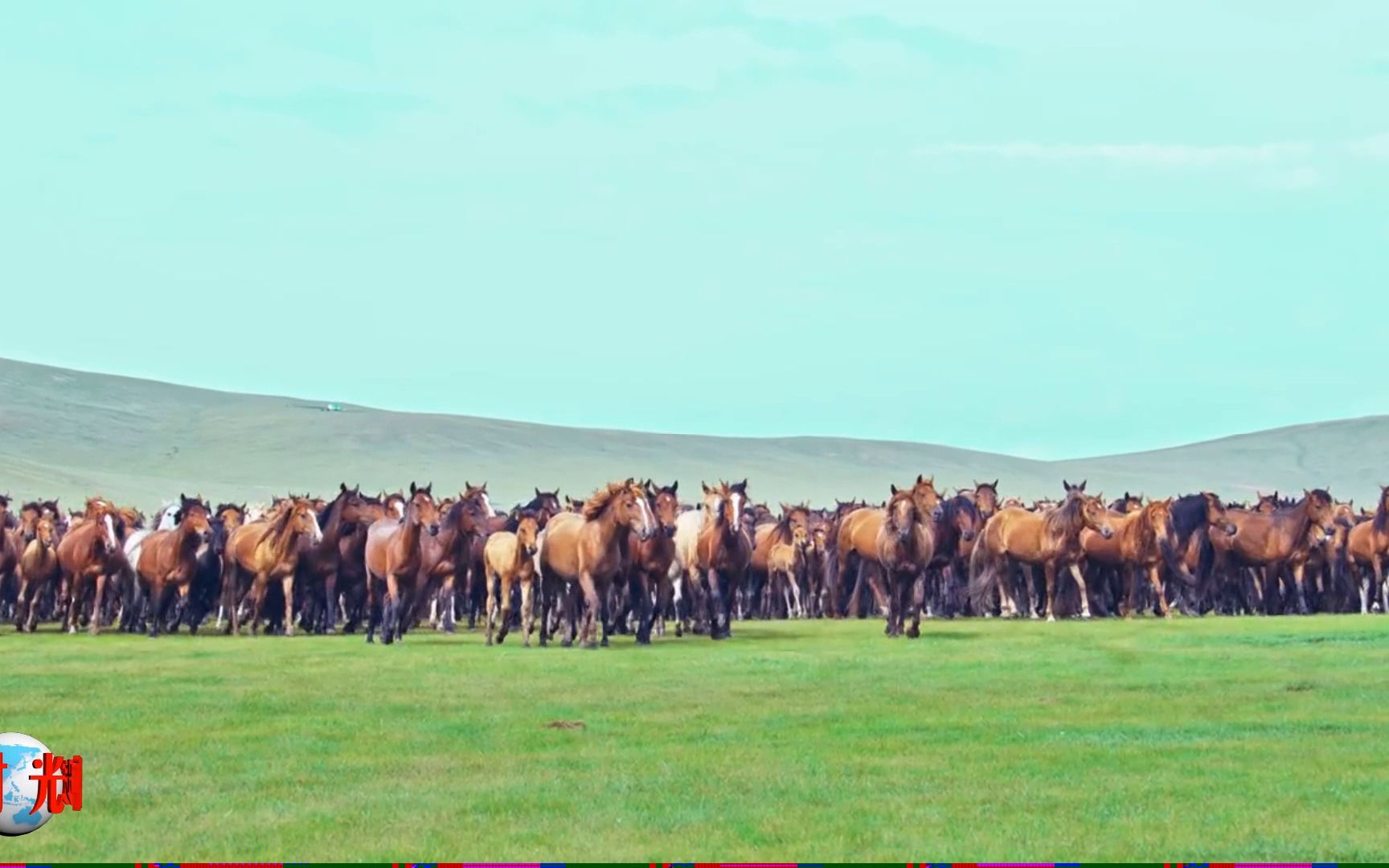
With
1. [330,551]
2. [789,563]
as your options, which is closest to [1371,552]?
[789,563]

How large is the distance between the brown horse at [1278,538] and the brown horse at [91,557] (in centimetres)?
2056

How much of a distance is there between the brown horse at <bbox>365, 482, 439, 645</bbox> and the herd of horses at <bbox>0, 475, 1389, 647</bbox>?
39mm

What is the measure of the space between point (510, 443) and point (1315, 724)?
135198mm

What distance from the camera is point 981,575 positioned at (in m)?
40.1

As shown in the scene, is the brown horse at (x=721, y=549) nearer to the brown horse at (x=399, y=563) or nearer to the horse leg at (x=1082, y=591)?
the brown horse at (x=399, y=563)

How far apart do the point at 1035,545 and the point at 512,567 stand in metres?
11.7

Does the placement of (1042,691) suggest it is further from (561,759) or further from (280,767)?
(280,767)

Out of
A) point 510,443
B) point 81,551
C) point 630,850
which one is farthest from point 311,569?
point 510,443

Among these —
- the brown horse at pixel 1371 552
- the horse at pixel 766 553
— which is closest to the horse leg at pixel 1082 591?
the brown horse at pixel 1371 552

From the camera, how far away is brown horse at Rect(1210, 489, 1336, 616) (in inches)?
1646

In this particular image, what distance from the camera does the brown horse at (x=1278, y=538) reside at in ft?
137

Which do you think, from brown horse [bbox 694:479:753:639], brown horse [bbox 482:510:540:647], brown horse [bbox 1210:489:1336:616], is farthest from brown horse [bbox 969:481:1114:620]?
brown horse [bbox 482:510:540:647]

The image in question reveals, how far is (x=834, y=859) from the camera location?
424 inches

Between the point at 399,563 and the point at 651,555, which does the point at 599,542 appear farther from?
the point at 399,563
